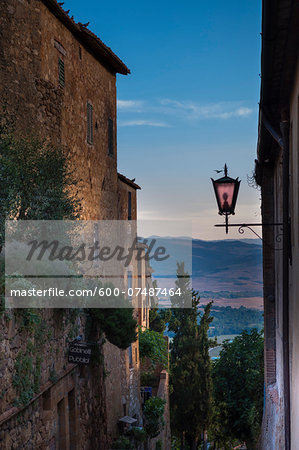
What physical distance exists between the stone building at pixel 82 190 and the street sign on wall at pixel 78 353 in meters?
0.15

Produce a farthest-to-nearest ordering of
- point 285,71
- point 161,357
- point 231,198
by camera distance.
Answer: point 161,357, point 231,198, point 285,71

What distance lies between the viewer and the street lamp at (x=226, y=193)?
26.3 feet

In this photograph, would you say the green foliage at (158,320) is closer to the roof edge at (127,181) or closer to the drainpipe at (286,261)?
the roof edge at (127,181)

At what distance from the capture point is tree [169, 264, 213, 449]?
32.8 meters

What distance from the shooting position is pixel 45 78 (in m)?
13.1

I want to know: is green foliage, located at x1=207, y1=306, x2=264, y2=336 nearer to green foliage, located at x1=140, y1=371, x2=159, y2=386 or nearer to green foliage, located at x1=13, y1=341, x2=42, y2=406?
green foliage, located at x1=140, y1=371, x2=159, y2=386

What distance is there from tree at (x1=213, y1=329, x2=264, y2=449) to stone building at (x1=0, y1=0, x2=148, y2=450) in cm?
880

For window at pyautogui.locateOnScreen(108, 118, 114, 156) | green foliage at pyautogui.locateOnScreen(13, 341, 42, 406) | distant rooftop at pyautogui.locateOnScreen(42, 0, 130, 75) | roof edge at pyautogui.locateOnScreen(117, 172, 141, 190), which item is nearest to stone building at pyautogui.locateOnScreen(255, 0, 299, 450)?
green foliage at pyautogui.locateOnScreen(13, 341, 42, 406)

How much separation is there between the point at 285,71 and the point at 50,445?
22.2 ft

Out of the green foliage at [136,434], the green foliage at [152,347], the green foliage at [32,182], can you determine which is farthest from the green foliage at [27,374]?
the green foliage at [152,347]

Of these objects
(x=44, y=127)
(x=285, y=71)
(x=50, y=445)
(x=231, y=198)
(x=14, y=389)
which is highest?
(x=44, y=127)

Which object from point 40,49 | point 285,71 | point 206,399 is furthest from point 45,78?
point 206,399

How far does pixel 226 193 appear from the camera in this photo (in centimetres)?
809

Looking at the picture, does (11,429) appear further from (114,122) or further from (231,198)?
(114,122)
